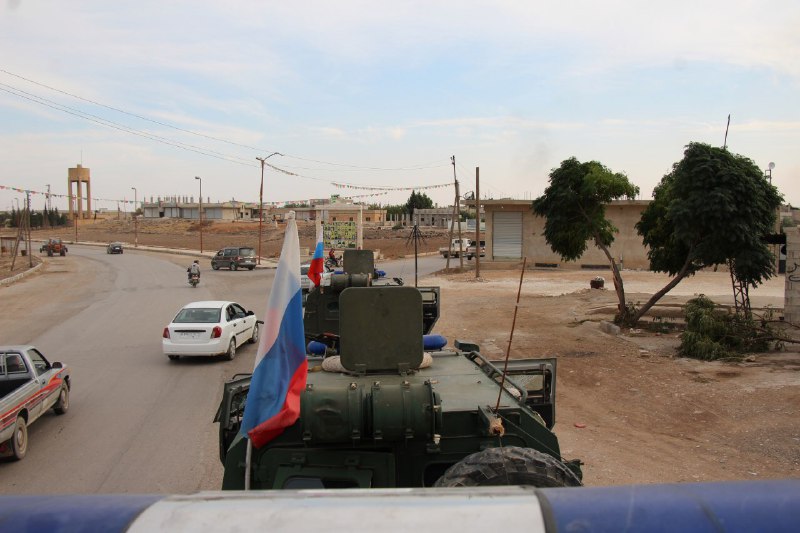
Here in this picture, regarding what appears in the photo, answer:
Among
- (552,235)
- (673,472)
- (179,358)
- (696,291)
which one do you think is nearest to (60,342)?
(179,358)

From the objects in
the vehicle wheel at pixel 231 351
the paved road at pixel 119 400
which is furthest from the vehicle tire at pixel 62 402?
the vehicle wheel at pixel 231 351

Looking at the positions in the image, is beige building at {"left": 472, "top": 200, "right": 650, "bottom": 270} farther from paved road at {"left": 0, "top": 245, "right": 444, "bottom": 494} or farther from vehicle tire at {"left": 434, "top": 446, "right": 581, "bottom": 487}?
vehicle tire at {"left": 434, "top": 446, "right": 581, "bottom": 487}

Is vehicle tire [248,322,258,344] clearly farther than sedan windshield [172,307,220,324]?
Yes

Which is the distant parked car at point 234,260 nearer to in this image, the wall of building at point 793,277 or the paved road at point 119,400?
the paved road at point 119,400

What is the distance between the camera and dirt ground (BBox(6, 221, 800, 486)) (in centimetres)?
891

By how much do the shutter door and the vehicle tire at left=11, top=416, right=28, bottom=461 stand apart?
41.0m

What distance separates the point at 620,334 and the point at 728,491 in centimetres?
1807

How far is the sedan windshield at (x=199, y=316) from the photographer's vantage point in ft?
52.7

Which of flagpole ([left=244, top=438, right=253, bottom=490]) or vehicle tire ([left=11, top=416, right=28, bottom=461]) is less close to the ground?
flagpole ([left=244, top=438, right=253, bottom=490])

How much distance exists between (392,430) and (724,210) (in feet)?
45.8

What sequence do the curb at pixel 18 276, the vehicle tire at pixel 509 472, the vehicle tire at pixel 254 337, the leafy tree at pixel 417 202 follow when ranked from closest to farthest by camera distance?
the vehicle tire at pixel 509 472 → the vehicle tire at pixel 254 337 → the curb at pixel 18 276 → the leafy tree at pixel 417 202

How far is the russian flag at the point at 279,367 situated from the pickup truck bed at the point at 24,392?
5.84 meters

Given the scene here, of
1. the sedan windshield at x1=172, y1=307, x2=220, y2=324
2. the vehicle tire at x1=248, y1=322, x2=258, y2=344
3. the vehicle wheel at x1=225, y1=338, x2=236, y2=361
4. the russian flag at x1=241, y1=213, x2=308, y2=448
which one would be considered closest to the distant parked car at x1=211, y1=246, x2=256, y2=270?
the vehicle tire at x1=248, y1=322, x2=258, y2=344

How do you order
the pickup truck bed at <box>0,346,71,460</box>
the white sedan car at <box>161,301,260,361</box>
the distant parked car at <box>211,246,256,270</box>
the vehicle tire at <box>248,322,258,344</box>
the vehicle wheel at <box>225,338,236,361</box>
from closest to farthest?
the pickup truck bed at <box>0,346,71,460</box>, the white sedan car at <box>161,301,260,361</box>, the vehicle wheel at <box>225,338,236,361</box>, the vehicle tire at <box>248,322,258,344</box>, the distant parked car at <box>211,246,256,270</box>
